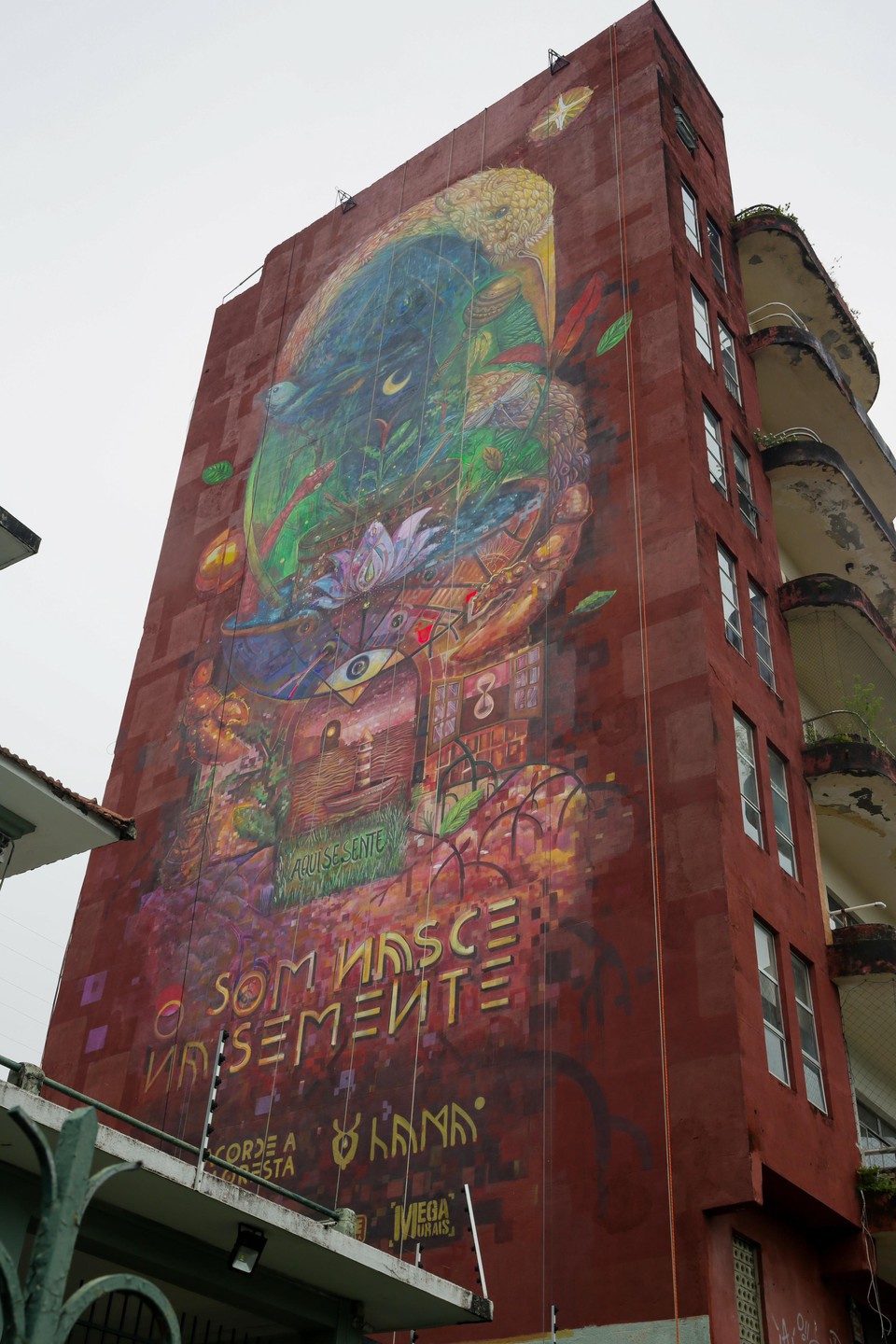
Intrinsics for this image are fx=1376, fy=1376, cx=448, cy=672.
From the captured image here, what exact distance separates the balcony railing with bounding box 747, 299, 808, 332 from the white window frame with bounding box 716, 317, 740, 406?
2824 mm

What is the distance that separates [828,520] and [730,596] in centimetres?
557

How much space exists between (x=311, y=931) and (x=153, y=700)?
863cm

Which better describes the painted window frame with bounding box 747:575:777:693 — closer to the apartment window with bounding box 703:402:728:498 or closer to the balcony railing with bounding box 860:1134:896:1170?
the apartment window with bounding box 703:402:728:498

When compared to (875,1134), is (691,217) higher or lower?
higher

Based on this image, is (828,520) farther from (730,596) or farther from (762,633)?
(730,596)

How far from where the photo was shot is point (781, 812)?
21406mm

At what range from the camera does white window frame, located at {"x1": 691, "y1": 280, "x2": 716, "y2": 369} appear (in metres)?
25.4

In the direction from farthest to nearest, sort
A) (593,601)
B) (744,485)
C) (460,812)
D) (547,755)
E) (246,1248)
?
(744,485), (593,601), (460,812), (547,755), (246,1248)

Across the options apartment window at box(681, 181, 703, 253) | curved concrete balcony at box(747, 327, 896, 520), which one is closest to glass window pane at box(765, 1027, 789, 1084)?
curved concrete balcony at box(747, 327, 896, 520)

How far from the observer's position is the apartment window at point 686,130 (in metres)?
28.5

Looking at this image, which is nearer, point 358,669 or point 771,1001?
point 771,1001

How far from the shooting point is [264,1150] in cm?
2125

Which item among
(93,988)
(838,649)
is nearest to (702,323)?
(838,649)

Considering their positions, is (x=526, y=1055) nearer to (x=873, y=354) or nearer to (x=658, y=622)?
(x=658, y=622)
